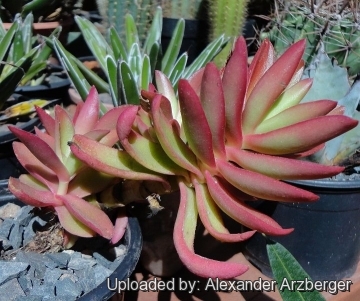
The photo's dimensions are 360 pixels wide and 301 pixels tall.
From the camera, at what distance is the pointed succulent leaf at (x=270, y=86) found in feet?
1.51

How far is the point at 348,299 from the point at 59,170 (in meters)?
0.60

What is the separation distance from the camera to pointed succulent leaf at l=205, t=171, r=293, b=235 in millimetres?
433

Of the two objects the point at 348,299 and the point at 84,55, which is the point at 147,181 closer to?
the point at 348,299

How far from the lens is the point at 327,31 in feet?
3.30

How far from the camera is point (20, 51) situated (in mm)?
1123

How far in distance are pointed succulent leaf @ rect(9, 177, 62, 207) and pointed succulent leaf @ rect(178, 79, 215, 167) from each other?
176 millimetres

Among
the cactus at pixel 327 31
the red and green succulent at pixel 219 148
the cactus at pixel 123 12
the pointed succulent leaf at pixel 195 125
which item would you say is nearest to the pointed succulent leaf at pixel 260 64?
the red and green succulent at pixel 219 148

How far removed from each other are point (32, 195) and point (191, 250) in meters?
0.19

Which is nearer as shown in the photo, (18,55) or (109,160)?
(109,160)

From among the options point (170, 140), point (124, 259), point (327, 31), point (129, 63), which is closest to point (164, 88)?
point (170, 140)

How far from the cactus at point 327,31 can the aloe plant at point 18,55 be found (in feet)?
1.79

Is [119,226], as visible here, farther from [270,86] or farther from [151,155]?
[270,86]

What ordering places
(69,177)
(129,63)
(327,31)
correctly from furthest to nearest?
1. (327,31)
2. (129,63)
3. (69,177)

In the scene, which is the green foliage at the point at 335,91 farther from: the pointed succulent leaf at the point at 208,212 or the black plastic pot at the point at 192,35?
the black plastic pot at the point at 192,35
